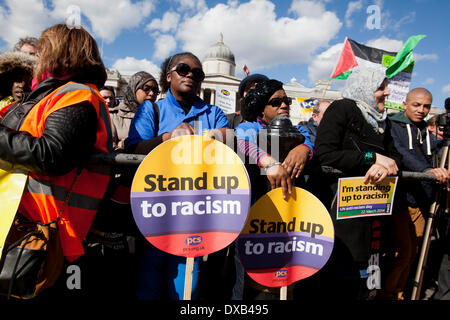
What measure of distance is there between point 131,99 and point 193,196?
2597 millimetres

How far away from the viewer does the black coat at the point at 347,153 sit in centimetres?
194

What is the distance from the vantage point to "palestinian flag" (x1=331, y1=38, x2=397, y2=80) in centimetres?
816

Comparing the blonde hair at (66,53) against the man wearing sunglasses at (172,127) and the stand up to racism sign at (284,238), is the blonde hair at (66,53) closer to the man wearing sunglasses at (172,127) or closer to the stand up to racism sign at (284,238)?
the man wearing sunglasses at (172,127)

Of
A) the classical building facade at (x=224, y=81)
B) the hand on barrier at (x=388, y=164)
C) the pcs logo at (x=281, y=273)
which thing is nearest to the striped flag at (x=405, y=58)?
the hand on barrier at (x=388, y=164)

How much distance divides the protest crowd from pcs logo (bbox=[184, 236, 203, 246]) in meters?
0.41

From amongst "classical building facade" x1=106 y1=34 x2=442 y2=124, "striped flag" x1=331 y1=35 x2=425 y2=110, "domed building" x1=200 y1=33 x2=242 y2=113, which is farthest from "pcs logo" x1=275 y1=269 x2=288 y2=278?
"domed building" x1=200 y1=33 x2=242 y2=113

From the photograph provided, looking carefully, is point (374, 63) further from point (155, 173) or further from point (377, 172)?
point (155, 173)

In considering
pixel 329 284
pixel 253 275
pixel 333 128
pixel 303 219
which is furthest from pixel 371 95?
pixel 253 275

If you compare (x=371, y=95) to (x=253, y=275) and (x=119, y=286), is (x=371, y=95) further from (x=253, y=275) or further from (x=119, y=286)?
(x=119, y=286)

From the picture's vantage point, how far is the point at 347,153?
1945 millimetres

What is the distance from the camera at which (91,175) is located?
4.77 feet

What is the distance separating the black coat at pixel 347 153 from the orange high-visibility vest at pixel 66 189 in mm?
1536

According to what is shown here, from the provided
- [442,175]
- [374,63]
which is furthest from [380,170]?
[374,63]
